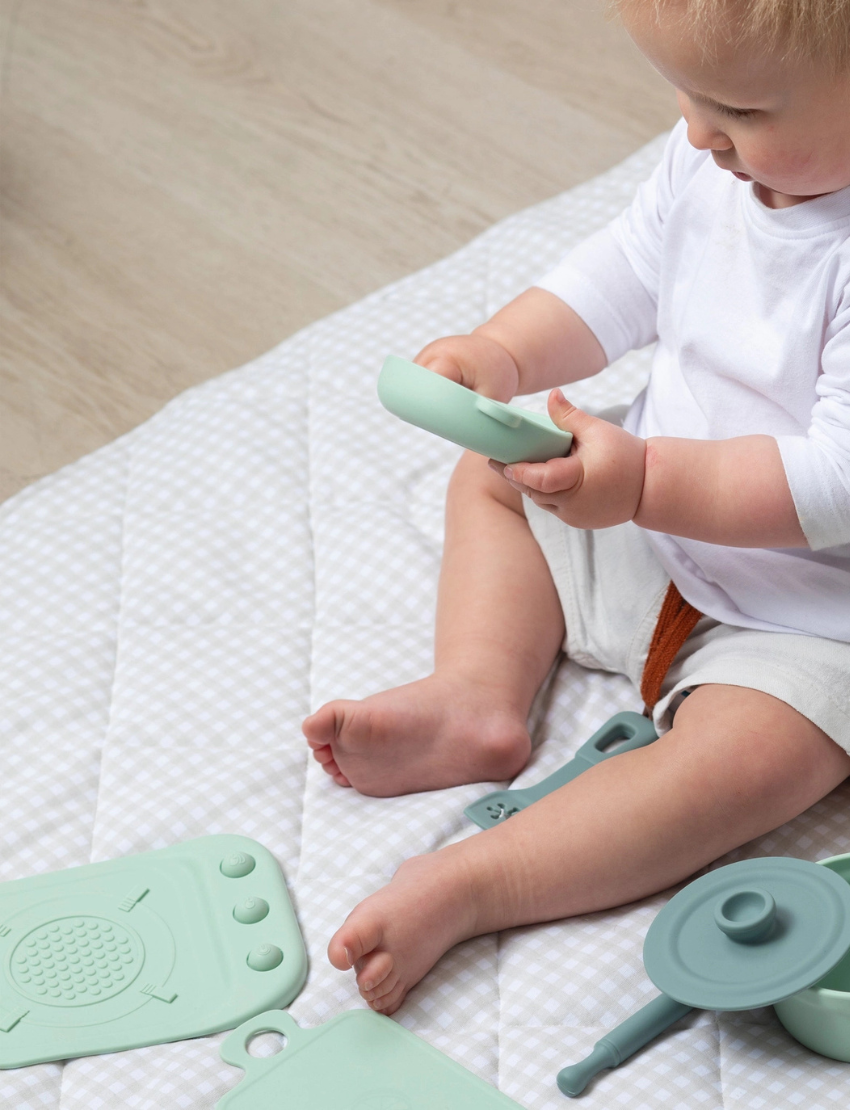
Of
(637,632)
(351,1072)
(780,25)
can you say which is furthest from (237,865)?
(780,25)

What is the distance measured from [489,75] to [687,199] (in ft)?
3.23

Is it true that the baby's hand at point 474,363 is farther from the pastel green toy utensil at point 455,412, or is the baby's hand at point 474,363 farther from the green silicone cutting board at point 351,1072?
the green silicone cutting board at point 351,1072

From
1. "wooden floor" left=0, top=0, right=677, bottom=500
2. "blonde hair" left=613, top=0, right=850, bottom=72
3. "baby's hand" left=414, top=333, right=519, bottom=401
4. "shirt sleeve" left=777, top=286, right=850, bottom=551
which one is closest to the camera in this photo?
"blonde hair" left=613, top=0, right=850, bottom=72

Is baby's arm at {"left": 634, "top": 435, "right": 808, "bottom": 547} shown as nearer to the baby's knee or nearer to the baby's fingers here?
the baby's fingers

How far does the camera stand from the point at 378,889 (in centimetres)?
69

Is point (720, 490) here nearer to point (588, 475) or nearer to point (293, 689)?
point (588, 475)

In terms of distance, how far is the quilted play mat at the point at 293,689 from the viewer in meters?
0.62

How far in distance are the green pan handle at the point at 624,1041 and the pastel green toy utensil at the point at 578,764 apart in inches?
5.4

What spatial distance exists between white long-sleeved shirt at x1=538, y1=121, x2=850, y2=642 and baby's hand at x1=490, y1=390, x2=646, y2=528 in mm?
37

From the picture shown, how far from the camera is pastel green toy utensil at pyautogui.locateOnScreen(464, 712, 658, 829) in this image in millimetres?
730

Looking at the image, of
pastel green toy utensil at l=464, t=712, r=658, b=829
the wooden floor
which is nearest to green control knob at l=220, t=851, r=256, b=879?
pastel green toy utensil at l=464, t=712, r=658, b=829

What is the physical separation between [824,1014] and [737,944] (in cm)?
5

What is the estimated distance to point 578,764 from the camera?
2.47 ft

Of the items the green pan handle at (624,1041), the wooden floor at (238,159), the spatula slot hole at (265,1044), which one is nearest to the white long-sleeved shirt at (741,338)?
the green pan handle at (624,1041)
